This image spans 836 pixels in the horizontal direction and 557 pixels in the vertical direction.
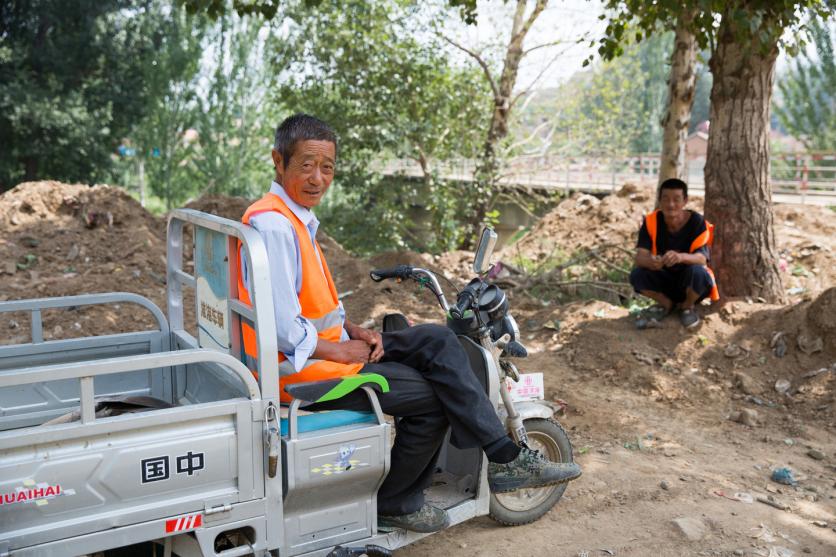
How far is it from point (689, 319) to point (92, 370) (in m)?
5.49

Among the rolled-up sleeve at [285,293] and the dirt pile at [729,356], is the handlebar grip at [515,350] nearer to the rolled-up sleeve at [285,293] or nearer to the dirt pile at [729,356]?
the rolled-up sleeve at [285,293]

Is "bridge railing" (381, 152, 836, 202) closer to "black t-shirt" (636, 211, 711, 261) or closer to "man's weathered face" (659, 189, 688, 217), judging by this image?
"black t-shirt" (636, 211, 711, 261)

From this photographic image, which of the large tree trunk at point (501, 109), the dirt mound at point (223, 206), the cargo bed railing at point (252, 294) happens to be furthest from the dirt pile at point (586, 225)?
the cargo bed railing at point (252, 294)

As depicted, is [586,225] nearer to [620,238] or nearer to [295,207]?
[620,238]

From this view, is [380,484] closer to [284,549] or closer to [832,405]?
[284,549]

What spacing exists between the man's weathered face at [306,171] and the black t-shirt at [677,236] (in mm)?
4272

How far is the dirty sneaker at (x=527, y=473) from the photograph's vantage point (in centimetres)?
353

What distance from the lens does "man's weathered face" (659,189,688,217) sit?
647 centimetres

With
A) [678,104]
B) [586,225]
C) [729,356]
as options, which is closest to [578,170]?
[586,225]

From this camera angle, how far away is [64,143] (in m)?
21.7

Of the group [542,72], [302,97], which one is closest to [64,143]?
[302,97]

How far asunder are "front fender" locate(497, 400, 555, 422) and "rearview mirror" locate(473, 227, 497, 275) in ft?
2.41

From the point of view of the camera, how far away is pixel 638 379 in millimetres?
6320

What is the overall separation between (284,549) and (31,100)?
68.1 ft
